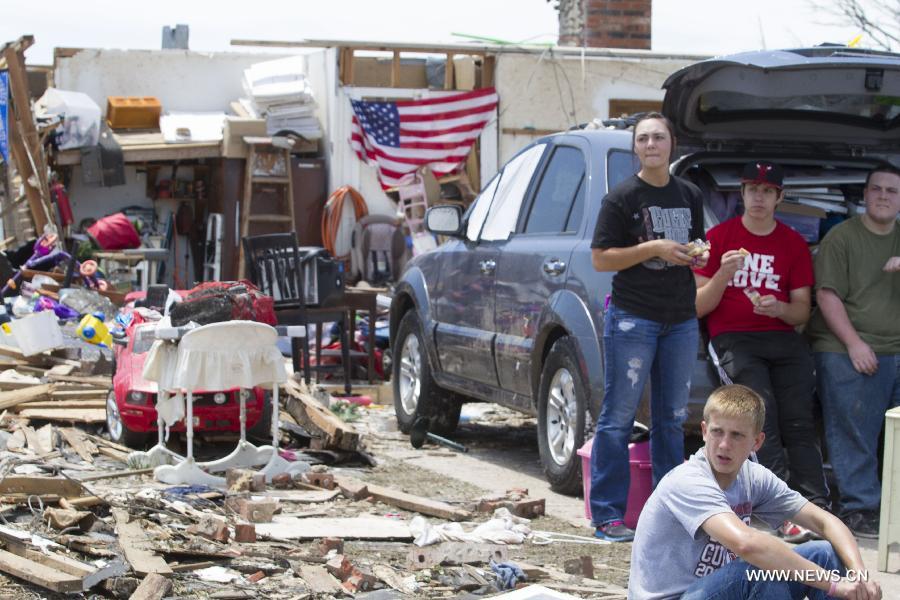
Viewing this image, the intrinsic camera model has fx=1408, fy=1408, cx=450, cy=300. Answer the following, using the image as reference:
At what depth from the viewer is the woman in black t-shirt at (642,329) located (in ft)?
23.1

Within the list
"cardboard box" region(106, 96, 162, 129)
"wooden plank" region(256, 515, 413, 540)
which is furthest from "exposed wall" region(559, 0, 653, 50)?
"wooden plank" region(256, 515, 413, 540)

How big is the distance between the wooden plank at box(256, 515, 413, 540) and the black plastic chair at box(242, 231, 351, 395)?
5.94m

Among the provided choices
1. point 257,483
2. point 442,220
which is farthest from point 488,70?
point 257,483

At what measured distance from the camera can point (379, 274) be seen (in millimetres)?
19594

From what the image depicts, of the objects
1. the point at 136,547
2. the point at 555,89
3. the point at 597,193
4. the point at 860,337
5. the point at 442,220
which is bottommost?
the point at 136,547

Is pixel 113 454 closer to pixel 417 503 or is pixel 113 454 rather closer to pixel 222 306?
pixel 222 306

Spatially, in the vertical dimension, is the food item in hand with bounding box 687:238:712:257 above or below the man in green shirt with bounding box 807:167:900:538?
above

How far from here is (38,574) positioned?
5555 mm

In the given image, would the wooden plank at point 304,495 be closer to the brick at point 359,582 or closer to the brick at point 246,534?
the brick at point 246,534

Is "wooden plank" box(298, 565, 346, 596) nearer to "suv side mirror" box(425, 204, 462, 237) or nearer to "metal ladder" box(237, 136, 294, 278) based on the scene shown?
"suv side mirror" box(425, 204, 462, 237)

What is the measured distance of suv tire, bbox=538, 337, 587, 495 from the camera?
794 centimetres

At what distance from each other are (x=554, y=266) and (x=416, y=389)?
2.80 m

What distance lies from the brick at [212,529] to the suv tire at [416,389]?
3879 millimetres

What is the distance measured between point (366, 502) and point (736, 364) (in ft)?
7.27
